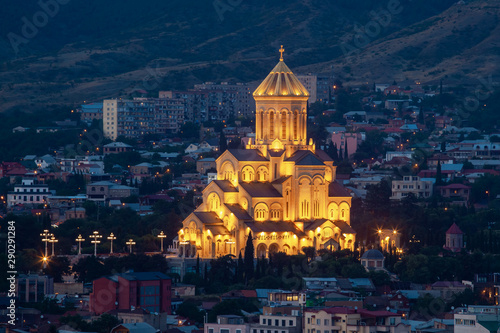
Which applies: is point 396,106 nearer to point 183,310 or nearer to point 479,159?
point 479,159

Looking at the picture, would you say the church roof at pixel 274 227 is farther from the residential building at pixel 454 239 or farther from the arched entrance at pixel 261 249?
the residential building at pixel 454 239

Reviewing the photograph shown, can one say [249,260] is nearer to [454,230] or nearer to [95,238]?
[95,238]

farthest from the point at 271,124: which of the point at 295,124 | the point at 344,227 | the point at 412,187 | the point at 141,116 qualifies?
the point at 141,116

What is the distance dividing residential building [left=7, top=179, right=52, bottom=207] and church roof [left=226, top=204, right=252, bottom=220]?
104 ft

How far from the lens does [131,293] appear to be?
296 feet

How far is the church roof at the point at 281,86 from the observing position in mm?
114438

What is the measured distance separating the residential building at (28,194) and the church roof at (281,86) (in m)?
29.4

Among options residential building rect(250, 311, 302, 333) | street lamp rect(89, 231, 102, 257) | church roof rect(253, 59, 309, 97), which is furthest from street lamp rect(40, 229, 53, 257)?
residential building rect(250, 311, 302, 333)

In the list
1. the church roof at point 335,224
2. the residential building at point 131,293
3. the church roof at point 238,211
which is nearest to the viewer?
the residential building at point 131,293

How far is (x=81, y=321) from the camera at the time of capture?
81375mm

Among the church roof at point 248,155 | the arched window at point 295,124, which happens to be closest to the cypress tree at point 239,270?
the church roof at point 248,155

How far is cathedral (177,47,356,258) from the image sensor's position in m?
109

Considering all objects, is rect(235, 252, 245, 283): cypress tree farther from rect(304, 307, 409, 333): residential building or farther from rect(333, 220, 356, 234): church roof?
rect(304, 307, 409, 333): residential building

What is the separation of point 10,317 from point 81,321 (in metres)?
3.36
